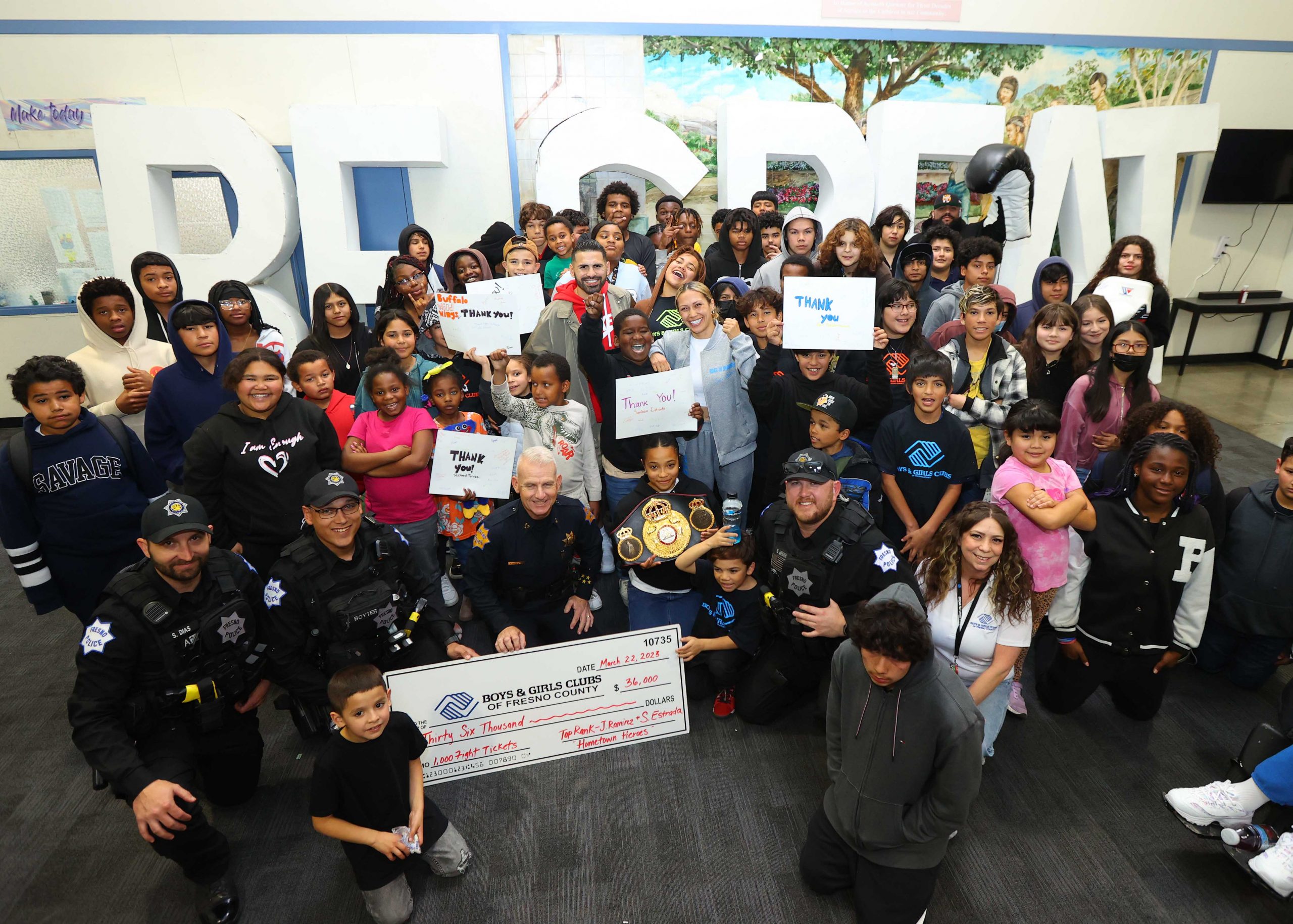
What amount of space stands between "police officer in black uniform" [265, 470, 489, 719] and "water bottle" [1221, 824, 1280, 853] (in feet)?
9.86

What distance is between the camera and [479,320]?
13.1 ft

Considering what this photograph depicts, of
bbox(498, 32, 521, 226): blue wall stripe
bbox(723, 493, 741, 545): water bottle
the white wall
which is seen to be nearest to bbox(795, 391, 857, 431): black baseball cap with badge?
bbox(723, 493, 741, 545): water bottle

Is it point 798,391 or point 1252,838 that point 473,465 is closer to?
point 798,391

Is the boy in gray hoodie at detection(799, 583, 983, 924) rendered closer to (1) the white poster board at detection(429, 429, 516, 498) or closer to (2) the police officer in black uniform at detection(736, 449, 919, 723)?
(2) the police officer in black uniform at detection(736, 449, 919, 723)

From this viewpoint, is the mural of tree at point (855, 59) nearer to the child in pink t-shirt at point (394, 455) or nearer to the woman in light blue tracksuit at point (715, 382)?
the woman in light blue tracksuit at point (715, 382)

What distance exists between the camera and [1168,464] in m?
3.01

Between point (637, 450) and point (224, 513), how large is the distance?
2143mm

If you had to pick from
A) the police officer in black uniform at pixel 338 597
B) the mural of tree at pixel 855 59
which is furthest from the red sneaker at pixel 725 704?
the mural of tree at pixel 855 59

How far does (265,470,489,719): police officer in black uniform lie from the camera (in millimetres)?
2889

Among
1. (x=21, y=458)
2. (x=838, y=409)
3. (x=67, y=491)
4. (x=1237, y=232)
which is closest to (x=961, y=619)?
(x=838, y=409)

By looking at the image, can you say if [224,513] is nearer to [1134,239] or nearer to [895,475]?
[895,475]

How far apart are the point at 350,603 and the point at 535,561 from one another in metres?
0.89

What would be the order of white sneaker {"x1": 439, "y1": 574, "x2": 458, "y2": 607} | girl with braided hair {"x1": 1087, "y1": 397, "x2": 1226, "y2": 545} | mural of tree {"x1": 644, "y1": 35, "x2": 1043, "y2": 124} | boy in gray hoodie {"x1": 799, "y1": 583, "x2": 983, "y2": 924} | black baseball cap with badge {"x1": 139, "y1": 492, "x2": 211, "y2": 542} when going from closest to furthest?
boy in gray hoodie {"x1": 799, "y1": 583, "x2": 983, "y2": 924} → black baseball cap with badge {"x1": 139, "y1": 492, "x2": 211, "y2": 542} → girl with braided hair {"x1": 1087, "y1": 397, "x2": 1226, "y2": 545} → white sneaker {"x1": 439, "y1": 574, "x2": 458, "y2": 607} → mural of tree {"x1": 644, "y1": 35, "x2": 1043, "y2": 124}

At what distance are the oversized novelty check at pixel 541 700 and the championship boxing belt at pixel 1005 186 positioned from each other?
4.92 metres
